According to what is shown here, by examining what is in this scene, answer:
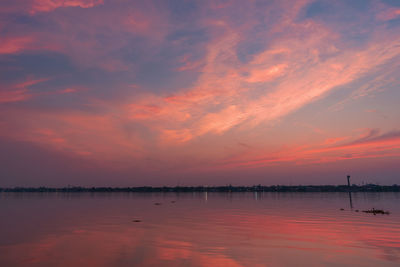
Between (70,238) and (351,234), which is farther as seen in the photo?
(351,234)

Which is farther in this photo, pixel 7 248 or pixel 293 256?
pixel 7 248

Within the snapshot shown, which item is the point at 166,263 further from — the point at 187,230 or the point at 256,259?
the point at 187,230

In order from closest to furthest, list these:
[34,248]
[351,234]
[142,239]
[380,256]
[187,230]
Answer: [380,256] → [34,248] → [142,239] → [351,234] → [187,230]

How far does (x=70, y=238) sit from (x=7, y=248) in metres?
7.61

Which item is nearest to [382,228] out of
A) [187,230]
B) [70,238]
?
[187,230]

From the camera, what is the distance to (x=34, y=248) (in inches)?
1305

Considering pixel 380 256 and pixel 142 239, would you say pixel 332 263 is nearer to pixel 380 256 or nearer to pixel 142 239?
pixel 380 256

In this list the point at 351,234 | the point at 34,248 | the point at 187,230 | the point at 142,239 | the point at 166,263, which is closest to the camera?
the point at 166,263

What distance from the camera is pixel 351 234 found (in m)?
42.0

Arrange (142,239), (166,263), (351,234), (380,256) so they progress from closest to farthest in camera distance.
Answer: (166,263)
(380,256)
(142,239)
(351,234)

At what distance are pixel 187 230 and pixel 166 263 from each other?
66.6ft

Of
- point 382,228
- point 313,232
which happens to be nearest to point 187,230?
point 313,232

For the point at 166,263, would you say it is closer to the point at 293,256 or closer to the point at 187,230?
the point at 293,256

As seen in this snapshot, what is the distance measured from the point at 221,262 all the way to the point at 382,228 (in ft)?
116
